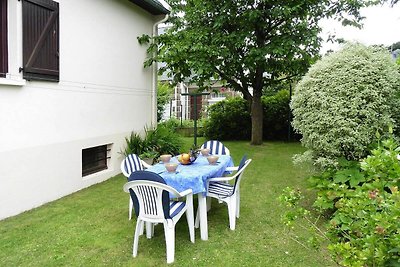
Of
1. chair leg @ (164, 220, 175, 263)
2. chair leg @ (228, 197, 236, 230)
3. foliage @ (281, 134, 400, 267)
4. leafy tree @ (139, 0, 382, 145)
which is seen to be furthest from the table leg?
leafy tree @ (139, 0, 382, 145)

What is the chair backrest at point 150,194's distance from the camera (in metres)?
3.46

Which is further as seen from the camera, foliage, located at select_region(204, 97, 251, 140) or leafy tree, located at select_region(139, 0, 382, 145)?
foliage, located at select_region(204, 97, 251, 140)

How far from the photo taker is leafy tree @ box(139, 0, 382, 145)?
9.20 m

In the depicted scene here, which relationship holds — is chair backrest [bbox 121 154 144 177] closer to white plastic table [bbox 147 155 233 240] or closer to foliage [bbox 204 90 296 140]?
white plastic table [bbox 147 155 233 240]

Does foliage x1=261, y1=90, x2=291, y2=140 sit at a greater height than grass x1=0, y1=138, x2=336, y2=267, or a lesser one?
greater

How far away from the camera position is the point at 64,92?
6027mm

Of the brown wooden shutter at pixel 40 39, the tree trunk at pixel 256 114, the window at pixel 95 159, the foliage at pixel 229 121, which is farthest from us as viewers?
the foliage at pixel 229 121

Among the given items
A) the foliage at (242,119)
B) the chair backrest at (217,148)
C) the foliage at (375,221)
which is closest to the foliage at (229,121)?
the foliage at (242,119)

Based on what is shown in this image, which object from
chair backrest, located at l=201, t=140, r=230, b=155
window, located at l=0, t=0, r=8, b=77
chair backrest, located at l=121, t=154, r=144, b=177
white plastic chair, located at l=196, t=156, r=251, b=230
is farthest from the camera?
chair backrest, located at l=201, t=140, r=230, b=155

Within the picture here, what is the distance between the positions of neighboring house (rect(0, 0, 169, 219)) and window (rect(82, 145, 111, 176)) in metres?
0.02

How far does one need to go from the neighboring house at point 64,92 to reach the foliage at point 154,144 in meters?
0.28

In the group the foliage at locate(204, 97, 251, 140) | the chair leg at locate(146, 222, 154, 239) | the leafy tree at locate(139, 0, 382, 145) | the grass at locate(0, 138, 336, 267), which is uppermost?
the leafy tree at locate(139, 0, 382, 145)

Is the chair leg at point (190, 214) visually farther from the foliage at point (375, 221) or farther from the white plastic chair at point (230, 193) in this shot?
the foliage at point (375, 221)

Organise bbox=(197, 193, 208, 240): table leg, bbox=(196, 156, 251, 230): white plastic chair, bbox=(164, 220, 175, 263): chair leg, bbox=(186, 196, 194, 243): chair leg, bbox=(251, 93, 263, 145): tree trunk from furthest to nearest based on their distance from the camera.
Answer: bbox=(251, 93, 263, 145): tree trunk → bbox=(196, 156, 251, 230): white plastic chair → bbox=(197, 193, 208, 240): table leg → bbox=(186, 196, 194, 243): chair leg → bbox=(164, 220, 175, 263): chair leg
